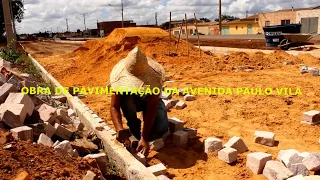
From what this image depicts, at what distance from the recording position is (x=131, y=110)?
3.65 metres

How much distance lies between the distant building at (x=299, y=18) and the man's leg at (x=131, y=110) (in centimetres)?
3329

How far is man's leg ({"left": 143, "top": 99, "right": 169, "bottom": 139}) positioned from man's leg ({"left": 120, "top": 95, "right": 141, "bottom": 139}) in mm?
213

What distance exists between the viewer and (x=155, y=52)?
1242cm

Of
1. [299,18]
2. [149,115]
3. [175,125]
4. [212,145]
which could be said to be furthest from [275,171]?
[299,18]

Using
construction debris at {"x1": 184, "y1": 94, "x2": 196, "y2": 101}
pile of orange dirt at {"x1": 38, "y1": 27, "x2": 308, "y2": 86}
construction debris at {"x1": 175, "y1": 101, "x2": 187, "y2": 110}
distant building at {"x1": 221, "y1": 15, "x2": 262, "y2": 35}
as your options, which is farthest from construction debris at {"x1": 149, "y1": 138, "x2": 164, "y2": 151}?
distant building at {"x1": 221, "y1": 15, "x2": 262, "y2": 35}

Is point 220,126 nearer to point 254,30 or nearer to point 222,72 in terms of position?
point 222,72

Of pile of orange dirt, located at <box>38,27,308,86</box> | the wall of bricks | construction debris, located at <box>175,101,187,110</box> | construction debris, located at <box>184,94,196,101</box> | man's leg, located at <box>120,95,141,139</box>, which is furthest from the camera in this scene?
the wall of bricks

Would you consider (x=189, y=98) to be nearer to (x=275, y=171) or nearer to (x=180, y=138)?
→ (x=180, y=138)

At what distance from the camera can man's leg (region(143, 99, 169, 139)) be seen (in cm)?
381

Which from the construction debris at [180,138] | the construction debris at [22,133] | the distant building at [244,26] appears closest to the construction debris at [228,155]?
the construction debris at [180,138]

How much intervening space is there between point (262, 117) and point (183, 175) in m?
2.23

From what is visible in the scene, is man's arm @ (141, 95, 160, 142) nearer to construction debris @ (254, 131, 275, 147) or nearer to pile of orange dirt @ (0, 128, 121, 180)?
pile of orange dirt @ (0, 128, 121, 180)

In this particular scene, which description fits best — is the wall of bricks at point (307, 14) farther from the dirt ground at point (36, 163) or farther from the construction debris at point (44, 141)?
the dirt ground at point (36, 163)

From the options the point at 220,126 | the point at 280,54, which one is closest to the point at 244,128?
the point at 220,126
